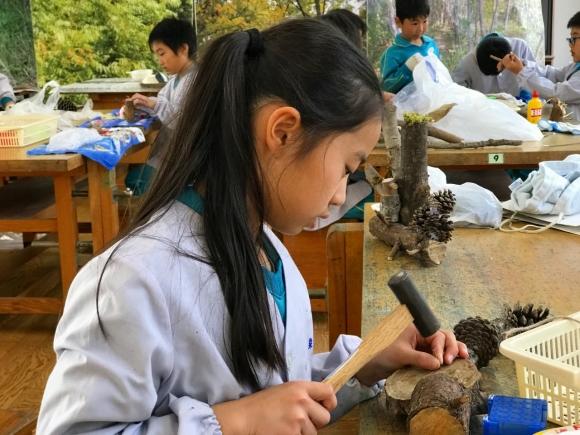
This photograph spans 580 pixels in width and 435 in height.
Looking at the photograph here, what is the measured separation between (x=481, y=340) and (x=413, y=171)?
760 mm

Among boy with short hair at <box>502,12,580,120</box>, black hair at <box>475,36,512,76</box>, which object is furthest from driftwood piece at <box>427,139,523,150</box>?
black hair at <box>475,36,512,76</box>

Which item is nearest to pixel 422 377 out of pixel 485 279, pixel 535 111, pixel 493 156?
pixel 485 279

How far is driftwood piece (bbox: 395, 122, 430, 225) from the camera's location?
1756 millimetres

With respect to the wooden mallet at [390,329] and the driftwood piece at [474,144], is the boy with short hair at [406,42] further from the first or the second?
the wooden mallet at [390,329]

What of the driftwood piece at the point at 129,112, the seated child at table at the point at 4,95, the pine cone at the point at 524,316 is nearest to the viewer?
the pine cone at the point at 524,316

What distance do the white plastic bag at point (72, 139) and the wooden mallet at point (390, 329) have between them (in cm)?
243

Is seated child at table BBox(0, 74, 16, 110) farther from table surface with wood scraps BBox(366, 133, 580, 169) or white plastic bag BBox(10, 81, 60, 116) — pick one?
table surface with wood scraps BBox(366, 133, 580, 169)

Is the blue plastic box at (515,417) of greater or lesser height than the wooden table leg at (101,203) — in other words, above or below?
above

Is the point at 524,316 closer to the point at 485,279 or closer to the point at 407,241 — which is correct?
the point at 485,279

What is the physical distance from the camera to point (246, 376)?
38.1 inches

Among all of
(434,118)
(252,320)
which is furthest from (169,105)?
(252,320)

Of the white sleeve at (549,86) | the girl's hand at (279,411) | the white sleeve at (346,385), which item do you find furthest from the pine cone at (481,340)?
the white sleeve at (549,86)

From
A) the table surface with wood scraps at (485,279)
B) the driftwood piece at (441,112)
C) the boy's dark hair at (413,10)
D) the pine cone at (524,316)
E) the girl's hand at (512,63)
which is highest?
the boy's dark hair at (413,10)

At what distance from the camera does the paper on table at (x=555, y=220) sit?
6.02 feet
